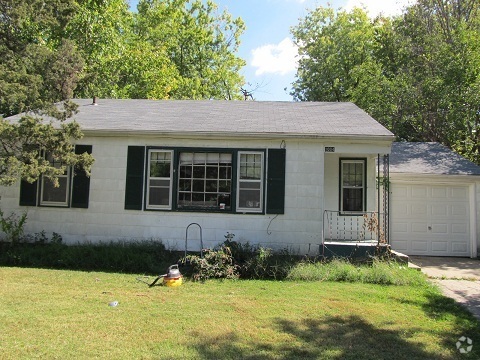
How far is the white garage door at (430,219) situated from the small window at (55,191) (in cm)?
931

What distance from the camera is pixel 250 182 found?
31.6ft

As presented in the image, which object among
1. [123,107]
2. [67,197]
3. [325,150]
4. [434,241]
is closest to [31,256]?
[67,197]

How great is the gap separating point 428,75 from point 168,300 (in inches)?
596

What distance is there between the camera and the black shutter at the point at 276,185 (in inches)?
369

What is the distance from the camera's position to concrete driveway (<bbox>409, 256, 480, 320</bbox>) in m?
7.03

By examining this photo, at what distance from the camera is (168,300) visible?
253 inches

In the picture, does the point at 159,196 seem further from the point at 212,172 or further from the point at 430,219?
the point at 430,219

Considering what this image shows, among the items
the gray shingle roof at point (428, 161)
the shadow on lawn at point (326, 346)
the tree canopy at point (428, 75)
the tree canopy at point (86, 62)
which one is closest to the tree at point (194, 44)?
the tree canopy at point (86, 62)

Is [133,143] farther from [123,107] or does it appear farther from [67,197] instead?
[123,107]

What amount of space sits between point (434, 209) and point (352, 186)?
3178 millimetres

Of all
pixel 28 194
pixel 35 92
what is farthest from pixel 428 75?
pixel 28 194

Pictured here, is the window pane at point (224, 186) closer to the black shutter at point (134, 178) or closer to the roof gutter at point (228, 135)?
the roof gutter at point (228, 135)

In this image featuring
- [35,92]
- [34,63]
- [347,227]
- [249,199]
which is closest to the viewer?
[35,92]

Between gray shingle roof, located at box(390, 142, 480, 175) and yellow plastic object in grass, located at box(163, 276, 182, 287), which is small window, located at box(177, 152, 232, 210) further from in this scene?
gray shingle roof, located at box(390, 142, 480, 175)
